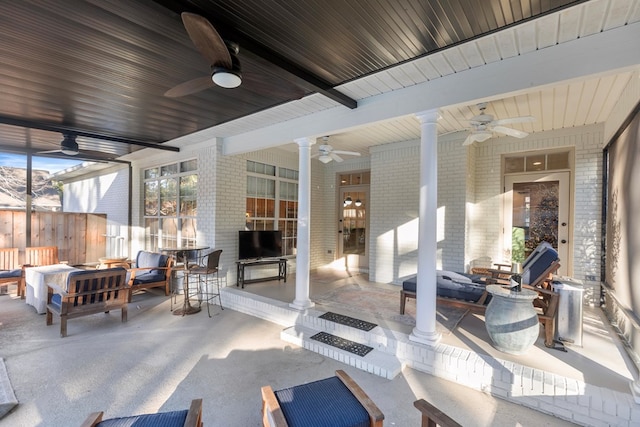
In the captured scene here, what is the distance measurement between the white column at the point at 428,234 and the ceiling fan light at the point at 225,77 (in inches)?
78.4

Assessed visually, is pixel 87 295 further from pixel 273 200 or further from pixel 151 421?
pixel 273 200

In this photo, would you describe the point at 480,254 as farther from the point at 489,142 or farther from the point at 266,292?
the point at 266,292

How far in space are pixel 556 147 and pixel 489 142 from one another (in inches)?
40.2

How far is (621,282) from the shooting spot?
347 cm

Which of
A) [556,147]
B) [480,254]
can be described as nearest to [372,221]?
[480,254]

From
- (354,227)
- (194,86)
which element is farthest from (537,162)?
(194,86)

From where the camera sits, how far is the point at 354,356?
3141 millimetres

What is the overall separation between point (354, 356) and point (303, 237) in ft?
5.90

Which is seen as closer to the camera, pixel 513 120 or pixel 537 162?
pixel 513 120

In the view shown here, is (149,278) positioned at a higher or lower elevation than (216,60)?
lower

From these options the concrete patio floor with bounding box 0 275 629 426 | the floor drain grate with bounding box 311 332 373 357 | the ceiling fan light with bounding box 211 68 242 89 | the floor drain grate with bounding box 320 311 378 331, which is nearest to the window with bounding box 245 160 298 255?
the concrete patio floor with bounding box 0 275 629 426

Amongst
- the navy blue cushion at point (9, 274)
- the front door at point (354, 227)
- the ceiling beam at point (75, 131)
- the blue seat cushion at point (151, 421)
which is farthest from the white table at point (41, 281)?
the front door at point (354, 227)

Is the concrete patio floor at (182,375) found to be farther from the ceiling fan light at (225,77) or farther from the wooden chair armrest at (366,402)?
the ceiling fan light at (225,77)

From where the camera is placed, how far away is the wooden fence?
6594 mm
